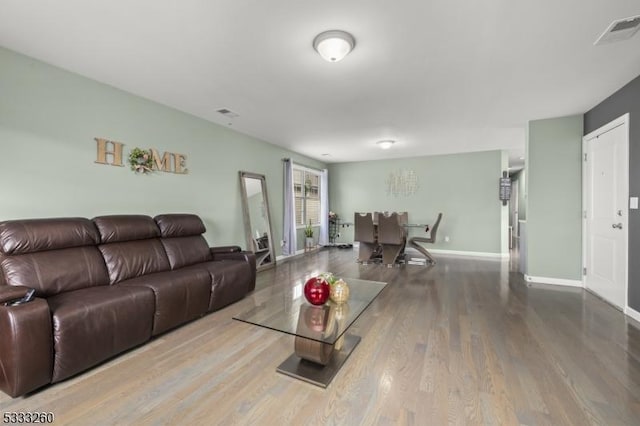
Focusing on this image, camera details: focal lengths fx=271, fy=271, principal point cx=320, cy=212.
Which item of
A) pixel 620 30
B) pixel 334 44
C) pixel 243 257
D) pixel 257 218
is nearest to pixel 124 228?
pixel 243 257

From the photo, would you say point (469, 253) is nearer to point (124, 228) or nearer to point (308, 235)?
point (308, 235)

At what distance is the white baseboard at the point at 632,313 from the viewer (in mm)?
2771

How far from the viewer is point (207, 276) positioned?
9.37ft

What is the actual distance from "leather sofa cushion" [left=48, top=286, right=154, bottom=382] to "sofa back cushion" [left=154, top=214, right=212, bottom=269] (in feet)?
2.89

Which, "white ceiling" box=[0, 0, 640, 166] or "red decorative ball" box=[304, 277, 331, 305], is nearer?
"white ceiling" box=[0, 0, 640, 166]

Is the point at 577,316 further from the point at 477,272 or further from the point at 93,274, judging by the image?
the point at 93,274

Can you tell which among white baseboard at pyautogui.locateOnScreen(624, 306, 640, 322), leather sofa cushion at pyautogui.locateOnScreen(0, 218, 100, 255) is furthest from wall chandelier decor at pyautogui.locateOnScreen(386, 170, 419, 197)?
leather sofa cushion at pyautogui.locateOnScreen(0, 218, 100, 255)

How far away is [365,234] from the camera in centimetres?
560

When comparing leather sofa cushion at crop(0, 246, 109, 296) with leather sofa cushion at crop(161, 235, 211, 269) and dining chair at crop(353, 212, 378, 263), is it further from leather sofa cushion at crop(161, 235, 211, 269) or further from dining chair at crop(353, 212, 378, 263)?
dining chair at crop(353, 212, 378, 263)

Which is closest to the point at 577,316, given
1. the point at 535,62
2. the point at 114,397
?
the point at 535,62

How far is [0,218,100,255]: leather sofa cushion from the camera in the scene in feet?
6.91

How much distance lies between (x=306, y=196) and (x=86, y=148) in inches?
187

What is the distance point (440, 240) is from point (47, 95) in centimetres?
735

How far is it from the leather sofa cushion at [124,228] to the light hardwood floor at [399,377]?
3.67 feet
